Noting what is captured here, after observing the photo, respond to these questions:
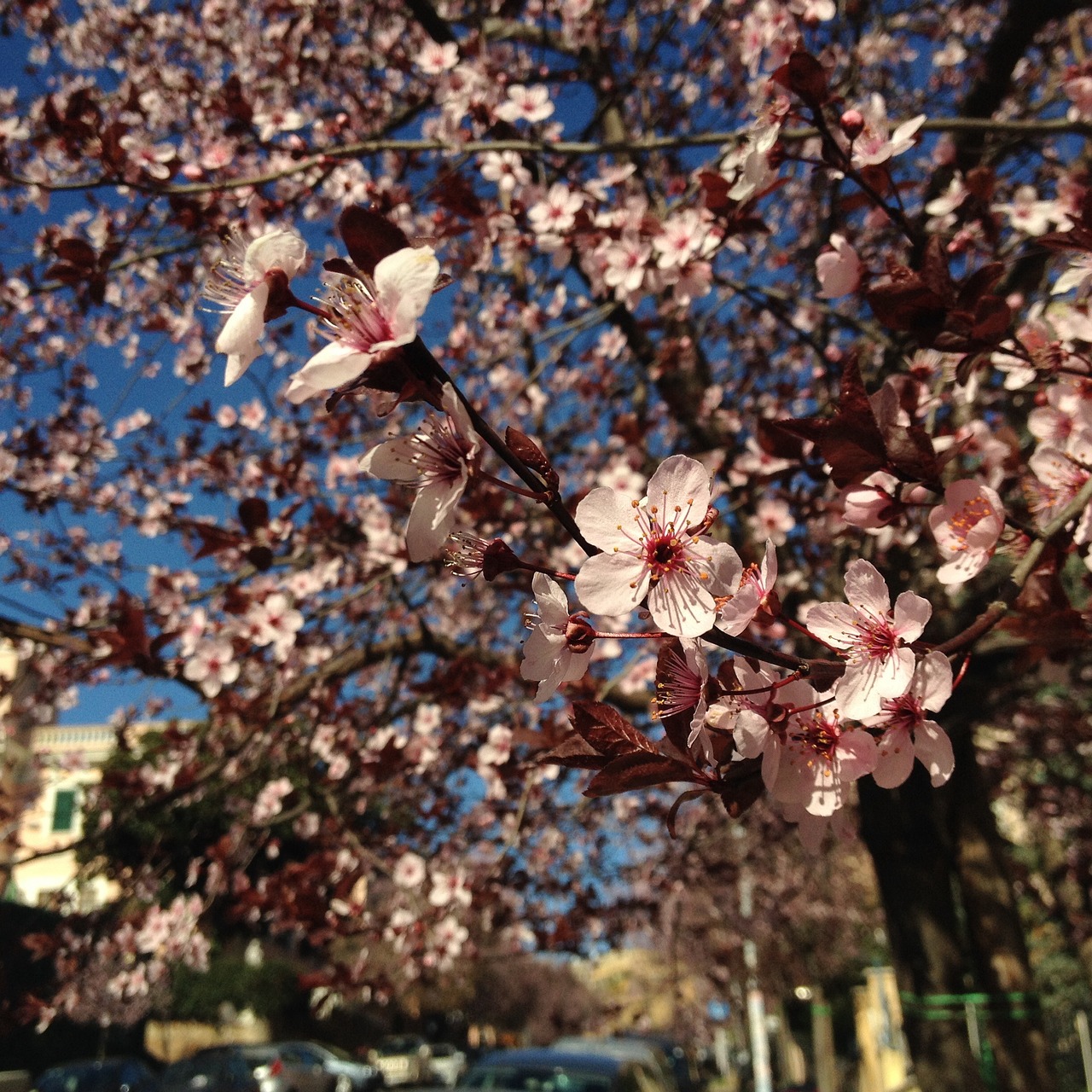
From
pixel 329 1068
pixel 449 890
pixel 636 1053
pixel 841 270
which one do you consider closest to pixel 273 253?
pixel 841 270

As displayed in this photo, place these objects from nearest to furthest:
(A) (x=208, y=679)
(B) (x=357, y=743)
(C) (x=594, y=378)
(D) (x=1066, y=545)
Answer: (D) (x=1066, y=545), (A) (x=208, y=679), (B) (x=357, y=743), (C) (x=594, y=378)

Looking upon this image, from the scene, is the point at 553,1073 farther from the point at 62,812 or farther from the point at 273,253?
the point at 62,812

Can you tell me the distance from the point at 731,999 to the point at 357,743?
15.3m

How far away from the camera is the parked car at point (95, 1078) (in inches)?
350

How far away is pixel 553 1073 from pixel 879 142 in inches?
194

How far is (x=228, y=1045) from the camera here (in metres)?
10.6

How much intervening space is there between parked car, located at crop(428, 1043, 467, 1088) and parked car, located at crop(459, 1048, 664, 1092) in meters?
12.7

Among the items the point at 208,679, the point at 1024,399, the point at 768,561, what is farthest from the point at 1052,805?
the point at 768,561

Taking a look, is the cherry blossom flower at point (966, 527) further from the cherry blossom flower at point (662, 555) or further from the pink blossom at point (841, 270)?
the pink blossom at point (841, 270)

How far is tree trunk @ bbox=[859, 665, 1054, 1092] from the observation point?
4246mm

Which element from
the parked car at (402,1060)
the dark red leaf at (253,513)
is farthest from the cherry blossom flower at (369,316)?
the parked car at (402,1060)

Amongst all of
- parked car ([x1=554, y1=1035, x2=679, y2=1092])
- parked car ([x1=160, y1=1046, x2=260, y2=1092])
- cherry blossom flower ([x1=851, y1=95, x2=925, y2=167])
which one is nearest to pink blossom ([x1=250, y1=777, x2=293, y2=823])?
parked car ([x1=554, y1=1035, x2=679, y2=1092])

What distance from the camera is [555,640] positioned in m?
1.12

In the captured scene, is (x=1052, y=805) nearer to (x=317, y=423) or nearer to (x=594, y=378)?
(x=594, y=378)
